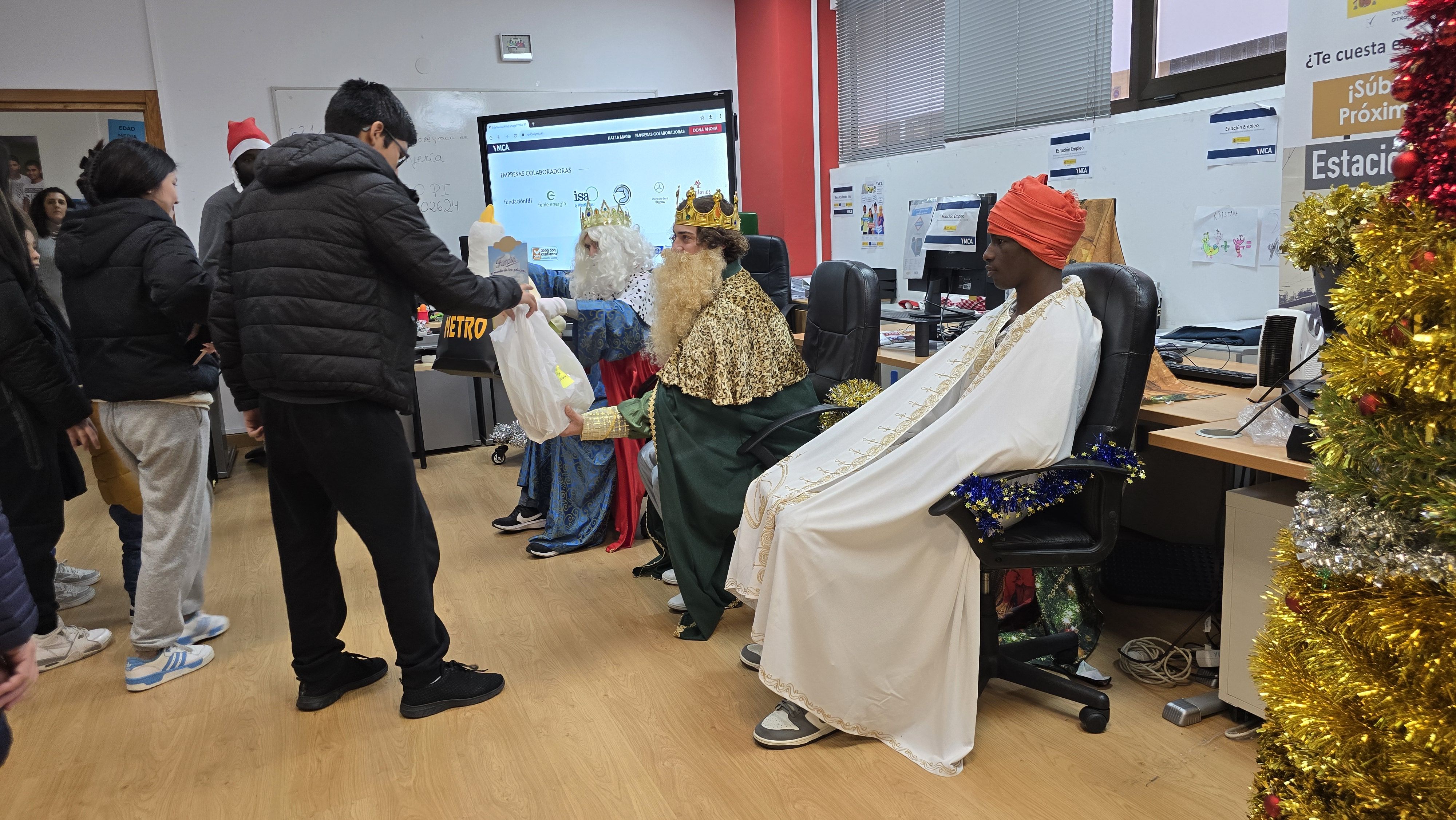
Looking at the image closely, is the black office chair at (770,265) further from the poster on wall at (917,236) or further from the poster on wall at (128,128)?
the poster on wall at (128,128)

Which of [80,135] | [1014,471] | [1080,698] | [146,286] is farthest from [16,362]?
[80,135]

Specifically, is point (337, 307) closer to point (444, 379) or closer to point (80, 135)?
point (444, 379)

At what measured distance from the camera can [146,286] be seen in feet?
8.58

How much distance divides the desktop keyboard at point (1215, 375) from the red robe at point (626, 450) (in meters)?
1.88

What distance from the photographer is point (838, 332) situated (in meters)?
2.96

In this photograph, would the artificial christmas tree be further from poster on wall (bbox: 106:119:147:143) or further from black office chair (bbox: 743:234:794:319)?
poster on wall (bbox: 106:119:147:143)

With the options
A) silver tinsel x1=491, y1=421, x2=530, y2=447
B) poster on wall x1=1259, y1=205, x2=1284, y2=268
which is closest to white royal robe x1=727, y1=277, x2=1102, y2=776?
poster on wall x1=1259, y1=205, x2=1284, y2=268

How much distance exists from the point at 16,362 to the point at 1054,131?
3795 mm

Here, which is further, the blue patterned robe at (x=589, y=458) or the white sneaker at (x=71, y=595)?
the blue patterned robe at (x=589, y=458)

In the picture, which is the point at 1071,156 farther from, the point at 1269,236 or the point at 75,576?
the point at 75,576

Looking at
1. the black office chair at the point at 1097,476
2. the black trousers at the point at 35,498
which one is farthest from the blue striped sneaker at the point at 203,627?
the black office chair at the point at 1097,476

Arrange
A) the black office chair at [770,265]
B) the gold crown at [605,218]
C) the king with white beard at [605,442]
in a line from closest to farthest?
1. the king with white beard at [605,442]
2. the gold crown at [605,218]
3. the black office chair at [770,265]

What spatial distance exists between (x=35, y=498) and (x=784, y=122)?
14.4 feet

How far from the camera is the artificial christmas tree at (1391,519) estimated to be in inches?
43.3
